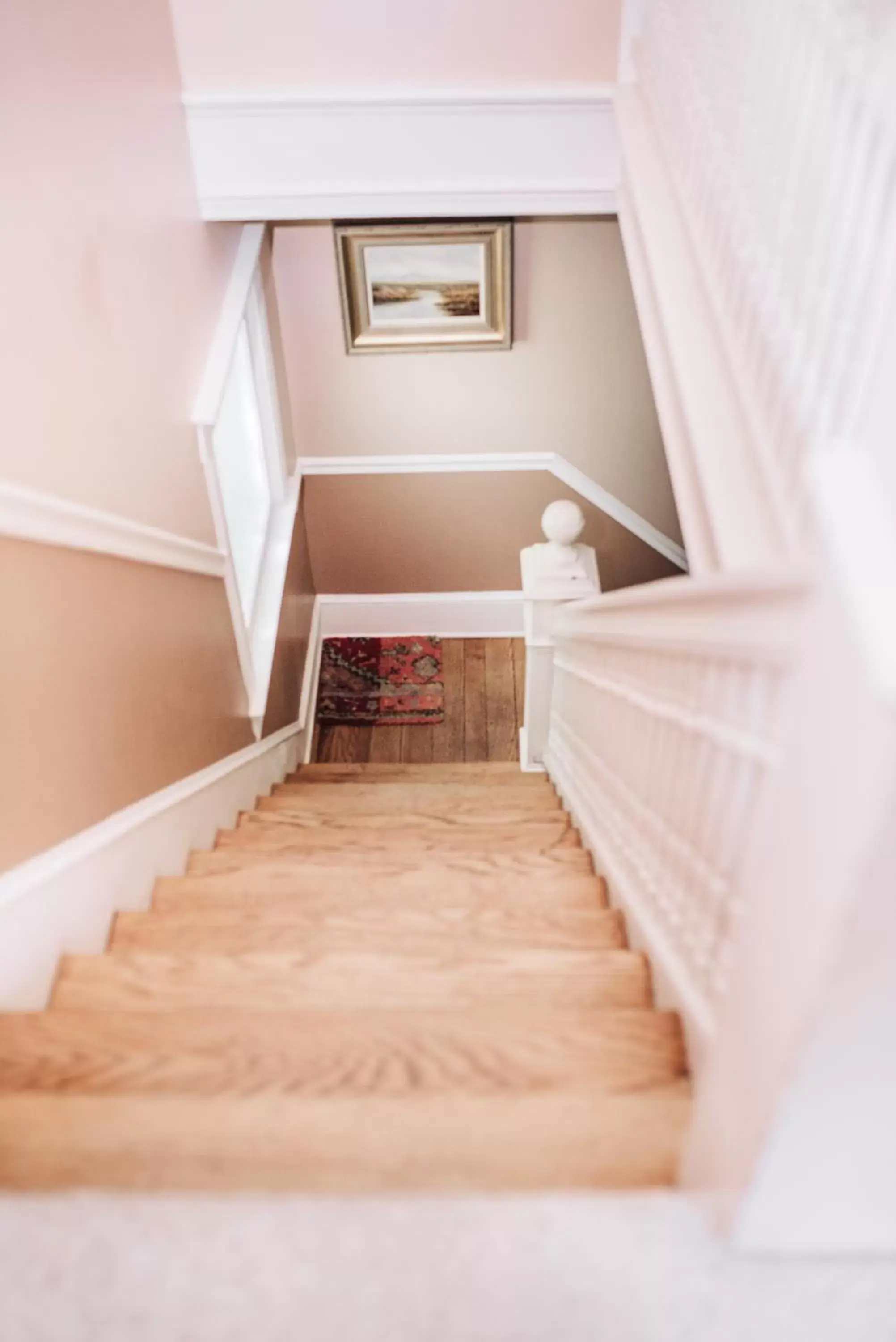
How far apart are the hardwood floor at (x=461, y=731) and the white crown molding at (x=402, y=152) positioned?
2.19 metres

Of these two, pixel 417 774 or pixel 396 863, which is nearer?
pixel 396 863

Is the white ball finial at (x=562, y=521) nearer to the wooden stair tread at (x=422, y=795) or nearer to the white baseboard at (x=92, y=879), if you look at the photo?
the wooden stair tread at (x=422, y=795)

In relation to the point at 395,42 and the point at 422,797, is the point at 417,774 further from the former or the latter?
the point at 395,42

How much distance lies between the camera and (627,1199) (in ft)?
3.01

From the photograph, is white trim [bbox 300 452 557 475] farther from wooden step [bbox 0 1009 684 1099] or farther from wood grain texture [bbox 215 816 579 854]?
wooden step [bbox 0 1009 684 1099]

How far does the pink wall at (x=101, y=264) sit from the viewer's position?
4.92ft

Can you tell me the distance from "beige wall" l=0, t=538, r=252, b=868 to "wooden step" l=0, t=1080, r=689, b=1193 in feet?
1.85

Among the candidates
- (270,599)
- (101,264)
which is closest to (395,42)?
(101,264)

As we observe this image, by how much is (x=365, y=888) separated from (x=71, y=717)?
675 mm

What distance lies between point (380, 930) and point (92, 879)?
1.85ft

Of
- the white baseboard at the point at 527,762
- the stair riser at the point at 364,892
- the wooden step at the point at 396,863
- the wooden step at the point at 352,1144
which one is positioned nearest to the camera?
the wooden step at the point at 352,1144

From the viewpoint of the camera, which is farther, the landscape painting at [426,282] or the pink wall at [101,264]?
the landscape painting at [426,282]

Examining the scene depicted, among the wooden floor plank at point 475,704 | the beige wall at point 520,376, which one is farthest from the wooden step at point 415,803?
the beige wall at point 520,376

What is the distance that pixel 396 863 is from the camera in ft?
6.91
